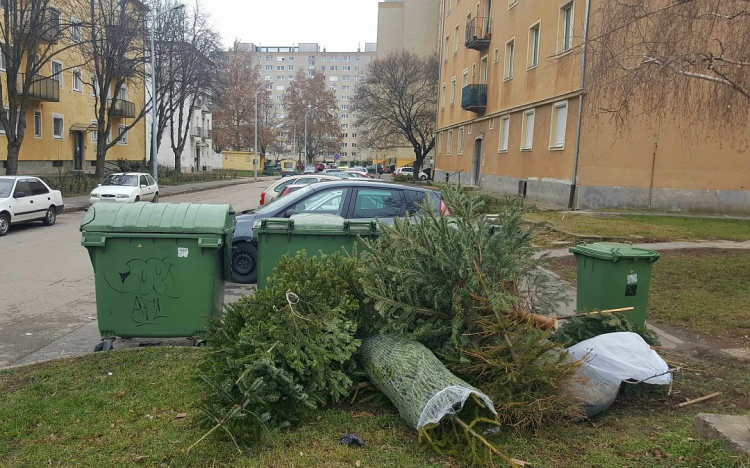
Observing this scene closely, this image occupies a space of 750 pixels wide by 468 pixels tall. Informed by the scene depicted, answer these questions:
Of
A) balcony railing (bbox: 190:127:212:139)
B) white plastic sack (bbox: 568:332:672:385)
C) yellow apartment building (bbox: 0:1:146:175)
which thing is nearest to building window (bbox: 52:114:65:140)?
yellow apartment building (bbox: 0:1:146:175)

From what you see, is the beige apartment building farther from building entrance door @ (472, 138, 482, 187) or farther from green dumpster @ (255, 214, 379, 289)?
green dumpster @ (255, 214, 379, 289)

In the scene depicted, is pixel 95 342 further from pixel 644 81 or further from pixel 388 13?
pixel 388 13

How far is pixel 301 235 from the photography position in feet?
23.0

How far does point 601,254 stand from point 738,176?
671 inches

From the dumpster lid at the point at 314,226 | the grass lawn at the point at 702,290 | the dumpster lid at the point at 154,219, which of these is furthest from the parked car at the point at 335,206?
the dumpster lid at the point at 154,219

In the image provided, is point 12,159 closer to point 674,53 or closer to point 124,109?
point 124,109

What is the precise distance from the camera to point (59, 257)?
11695 mm

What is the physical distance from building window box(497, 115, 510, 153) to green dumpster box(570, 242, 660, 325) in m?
22.6

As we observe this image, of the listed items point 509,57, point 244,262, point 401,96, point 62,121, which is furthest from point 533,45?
point 62,121

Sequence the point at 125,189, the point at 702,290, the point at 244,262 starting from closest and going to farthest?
the point at 702,290
the point at 244,262
the point at 125,189

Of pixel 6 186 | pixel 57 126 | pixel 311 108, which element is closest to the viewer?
pixel 6 186

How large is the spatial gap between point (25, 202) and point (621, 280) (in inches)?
602

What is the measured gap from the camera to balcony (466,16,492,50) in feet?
104

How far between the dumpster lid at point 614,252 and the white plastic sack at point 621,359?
1.35 metres
